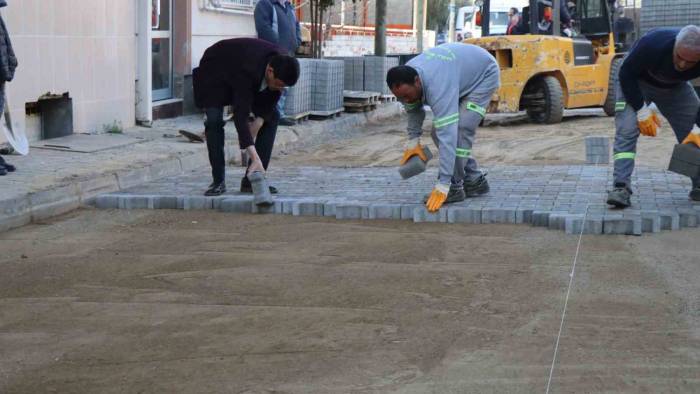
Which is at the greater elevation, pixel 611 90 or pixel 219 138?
pixel 611 90

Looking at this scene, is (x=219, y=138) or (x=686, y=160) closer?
(x=686, y=160)

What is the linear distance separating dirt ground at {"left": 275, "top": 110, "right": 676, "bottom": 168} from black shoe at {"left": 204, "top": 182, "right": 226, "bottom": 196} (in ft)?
9.88

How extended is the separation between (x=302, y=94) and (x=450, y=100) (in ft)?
23.8

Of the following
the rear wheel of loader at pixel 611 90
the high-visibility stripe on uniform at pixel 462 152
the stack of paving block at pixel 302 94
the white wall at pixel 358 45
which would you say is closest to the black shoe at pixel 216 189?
the high-visibility stripe on uniform at pixel 462 152

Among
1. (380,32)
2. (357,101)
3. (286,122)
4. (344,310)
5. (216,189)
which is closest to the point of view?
(344,310)

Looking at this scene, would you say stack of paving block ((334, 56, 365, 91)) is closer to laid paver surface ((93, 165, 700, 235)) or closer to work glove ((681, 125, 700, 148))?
laid paver surface ((93, 165, 700, 235))

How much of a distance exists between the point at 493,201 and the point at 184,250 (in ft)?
8.13

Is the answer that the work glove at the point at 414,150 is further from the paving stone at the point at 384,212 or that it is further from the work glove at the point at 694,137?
the work glove at the point at 694,137

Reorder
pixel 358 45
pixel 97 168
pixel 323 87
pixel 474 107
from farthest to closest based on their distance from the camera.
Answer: pixel 358 45
pixel 323 87
pixel 97 168
pixel 474 107

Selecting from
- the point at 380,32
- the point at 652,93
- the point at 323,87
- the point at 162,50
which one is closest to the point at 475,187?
the point at 652,93

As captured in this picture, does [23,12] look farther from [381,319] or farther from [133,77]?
[381,319]

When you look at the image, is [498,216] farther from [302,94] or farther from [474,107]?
[302,94]

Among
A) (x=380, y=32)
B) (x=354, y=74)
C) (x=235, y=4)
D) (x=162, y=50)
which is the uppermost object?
(x=235, y=4)

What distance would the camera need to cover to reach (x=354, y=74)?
712 inches
